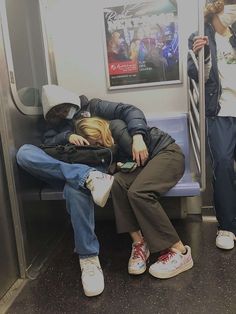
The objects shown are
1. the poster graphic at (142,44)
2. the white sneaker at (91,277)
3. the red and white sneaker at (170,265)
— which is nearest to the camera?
the white sneaker at (91,277)

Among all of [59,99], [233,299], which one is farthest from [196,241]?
[59,99]

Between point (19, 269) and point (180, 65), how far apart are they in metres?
1.75

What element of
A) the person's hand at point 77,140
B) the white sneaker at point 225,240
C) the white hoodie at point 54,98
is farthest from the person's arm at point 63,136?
the white sneaker at point 225,240

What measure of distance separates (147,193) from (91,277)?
1.72 feet

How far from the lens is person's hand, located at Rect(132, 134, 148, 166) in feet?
6.51

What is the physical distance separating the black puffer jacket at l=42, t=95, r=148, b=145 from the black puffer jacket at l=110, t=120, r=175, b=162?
0.13 ft

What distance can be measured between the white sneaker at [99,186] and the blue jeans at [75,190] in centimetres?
4

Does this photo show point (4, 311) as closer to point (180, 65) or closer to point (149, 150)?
point (149, 150)

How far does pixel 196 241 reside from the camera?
7.34 ft

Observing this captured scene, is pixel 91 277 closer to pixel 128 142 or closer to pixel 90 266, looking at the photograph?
pixel 90 266

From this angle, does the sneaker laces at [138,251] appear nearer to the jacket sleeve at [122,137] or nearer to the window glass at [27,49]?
the jacket sleeve at [122,137]

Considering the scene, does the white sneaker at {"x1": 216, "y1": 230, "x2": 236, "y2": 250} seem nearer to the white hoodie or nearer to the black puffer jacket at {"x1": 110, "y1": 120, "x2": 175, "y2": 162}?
the black puffer jacket at {"x1": 110, "y1": 120, "x2": 175, "y2": 162}

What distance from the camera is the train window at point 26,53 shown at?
199cm

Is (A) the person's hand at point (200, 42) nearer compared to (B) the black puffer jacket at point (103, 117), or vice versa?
(A) the person's hand at point (200, 42)
